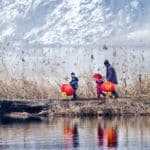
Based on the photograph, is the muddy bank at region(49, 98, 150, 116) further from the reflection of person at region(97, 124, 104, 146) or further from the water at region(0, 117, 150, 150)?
the reflection of person at region(97, 124, 104, 146)

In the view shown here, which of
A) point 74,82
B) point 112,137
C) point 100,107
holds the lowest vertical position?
point 112,137

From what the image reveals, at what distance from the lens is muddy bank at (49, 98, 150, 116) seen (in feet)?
131

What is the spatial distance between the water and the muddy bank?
93 centimetres

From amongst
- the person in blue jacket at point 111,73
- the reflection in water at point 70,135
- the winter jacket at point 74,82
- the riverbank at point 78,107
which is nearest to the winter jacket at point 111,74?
the person in blue jacket at point 111,73

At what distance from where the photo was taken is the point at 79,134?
106 ft

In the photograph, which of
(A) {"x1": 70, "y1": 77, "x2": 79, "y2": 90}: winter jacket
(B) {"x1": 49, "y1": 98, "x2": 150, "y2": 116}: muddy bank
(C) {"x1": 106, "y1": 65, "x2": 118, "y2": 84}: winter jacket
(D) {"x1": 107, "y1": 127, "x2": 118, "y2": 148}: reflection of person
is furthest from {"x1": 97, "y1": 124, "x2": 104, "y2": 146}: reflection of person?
(A) {"x1": 70, "y1": 77, "x2": 79, "y2": 90}: winter jacket

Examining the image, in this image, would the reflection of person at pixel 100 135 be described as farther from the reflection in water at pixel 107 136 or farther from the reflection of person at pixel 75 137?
the reflection of person at pixel 75 137

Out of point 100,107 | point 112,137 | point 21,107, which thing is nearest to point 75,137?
point 112,137

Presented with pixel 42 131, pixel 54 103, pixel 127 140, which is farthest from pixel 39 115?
pixel 127 140

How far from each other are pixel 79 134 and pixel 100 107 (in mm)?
7572

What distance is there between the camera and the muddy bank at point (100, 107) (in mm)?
39938

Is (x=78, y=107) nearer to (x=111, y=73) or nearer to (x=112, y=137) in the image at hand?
(x=111, y=73)

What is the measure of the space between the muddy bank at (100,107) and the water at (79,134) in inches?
36.7

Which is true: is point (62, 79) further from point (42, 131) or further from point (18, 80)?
point (42, 131)
